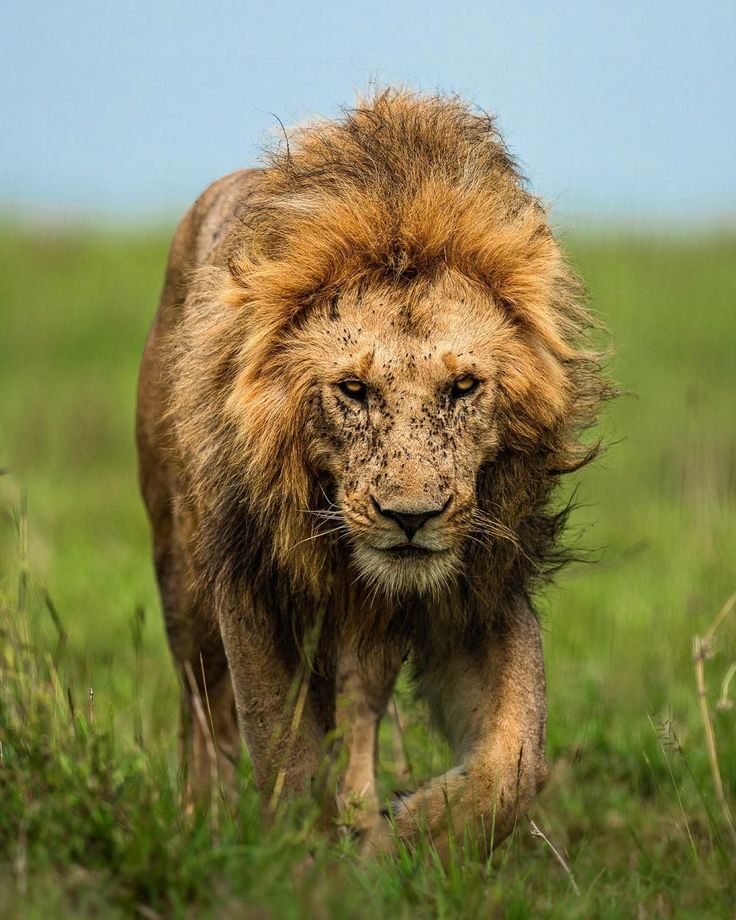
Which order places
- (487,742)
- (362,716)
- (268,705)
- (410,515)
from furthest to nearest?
(362,716)
(268,705)
(487,742)
(410,515)

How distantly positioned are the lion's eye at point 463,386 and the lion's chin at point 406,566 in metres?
0.37

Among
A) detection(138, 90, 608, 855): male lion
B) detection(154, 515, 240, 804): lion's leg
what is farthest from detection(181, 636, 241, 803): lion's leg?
detection(138, 90, 608, 855): male lion

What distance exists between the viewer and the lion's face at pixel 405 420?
349 centimetres

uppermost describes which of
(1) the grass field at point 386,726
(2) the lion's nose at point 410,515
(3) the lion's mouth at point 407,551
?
(2) the lion's nose at point 410,515

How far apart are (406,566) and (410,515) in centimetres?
20

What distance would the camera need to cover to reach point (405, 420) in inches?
139

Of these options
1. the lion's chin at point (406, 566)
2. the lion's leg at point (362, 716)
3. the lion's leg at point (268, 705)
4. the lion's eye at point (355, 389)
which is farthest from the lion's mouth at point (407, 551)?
the lion's leg at point (362, 716)

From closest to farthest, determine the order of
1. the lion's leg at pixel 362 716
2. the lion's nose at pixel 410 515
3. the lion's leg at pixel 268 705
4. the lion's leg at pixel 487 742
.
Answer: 1. the lion's nose at pixel 410 515
2. the lion's leg at pixel 487 742
3. the lion's leg at pixel 268 705
4. the lion's leg at pixel 362 716

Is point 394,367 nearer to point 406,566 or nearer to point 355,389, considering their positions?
point 355,389

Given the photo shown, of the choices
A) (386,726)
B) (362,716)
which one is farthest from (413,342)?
(386,726)

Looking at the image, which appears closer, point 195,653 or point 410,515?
point 410,515

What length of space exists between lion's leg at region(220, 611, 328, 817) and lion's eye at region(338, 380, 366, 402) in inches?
28.2

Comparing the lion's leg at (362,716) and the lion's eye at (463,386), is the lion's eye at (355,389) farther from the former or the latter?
the lion's leg at (362,716)

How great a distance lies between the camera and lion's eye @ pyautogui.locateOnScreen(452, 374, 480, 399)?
3625mm
